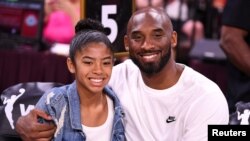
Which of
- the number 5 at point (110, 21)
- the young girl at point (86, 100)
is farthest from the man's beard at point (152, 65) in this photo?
the number 5 at point (110, 21)

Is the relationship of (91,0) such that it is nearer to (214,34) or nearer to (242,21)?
(242,21)

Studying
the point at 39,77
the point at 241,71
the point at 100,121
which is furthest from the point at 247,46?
the point at 39,77

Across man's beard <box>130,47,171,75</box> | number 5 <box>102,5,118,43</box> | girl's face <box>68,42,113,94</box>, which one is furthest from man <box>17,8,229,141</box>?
number 5 <box>102,5,118,43</box>

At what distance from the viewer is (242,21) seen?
315 centimetres

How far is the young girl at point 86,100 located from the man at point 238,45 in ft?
2.88

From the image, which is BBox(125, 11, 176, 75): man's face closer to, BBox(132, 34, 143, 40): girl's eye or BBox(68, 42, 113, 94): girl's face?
BBox(132, 34, 143, 40): girl's eye

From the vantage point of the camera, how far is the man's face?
2.45 m

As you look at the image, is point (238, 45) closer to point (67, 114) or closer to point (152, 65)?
point (152, 65)

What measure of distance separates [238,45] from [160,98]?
0.82 metres

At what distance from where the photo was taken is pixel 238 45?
3168mm

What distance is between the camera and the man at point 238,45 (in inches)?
124

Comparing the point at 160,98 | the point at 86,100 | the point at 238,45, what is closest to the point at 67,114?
the point at 86,100

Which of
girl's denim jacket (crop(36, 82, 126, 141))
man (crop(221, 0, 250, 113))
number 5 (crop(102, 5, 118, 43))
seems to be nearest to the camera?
girl's denim jacket (crop(36, 82, 126, 141))

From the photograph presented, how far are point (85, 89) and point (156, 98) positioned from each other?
28 cm
